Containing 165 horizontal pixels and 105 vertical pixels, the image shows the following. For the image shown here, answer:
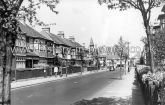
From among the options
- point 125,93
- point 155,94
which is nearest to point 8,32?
point 155,94

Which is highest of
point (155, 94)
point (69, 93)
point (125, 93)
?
point (155, 94)

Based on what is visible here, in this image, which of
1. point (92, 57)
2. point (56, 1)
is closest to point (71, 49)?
point (92, 57)

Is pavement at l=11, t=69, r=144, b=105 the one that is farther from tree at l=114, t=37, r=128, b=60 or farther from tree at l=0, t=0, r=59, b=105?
tree at l=114, t=37, r=128, b=60

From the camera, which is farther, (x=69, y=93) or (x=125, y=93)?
(x=69, y=93)

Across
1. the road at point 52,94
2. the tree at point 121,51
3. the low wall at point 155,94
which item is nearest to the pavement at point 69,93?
the road at point 52,94

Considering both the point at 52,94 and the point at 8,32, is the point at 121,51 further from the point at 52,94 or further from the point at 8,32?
the point at 8,32

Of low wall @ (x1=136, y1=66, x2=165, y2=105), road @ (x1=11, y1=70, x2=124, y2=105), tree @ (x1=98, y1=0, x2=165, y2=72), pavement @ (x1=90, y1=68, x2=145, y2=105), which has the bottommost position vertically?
road @ (x1=11, y1=70, x2=124, y2=105)

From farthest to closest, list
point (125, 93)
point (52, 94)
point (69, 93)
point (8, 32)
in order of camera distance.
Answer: point (69, 93), point (52, 94), point (125, 93), point (8, 32)

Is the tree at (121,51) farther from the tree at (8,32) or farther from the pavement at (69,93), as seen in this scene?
the tree at (8,32)

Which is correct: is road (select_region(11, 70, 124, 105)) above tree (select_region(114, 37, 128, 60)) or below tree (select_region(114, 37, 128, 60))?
below

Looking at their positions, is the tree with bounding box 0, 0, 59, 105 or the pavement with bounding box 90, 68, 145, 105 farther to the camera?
the pavement with bounding box 90, 68, 145, 105

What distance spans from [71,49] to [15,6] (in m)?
70.5

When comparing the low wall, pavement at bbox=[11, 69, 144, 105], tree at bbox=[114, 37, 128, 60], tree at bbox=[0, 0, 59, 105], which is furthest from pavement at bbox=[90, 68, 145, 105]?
tree at bbox=[114, 37, 128, 60]

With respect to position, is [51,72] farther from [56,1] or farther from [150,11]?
[56,1]
